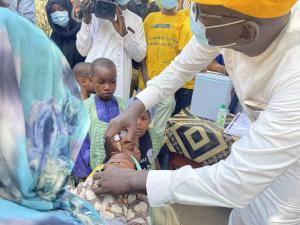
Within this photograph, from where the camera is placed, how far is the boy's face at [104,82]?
8.82 feet

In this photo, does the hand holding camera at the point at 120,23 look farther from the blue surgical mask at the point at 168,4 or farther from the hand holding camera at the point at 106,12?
the blue surgical mask at the point at 168,4

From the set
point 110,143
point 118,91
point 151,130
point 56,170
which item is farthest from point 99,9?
point 56,170

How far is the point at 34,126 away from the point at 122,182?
Result: 2.14ft

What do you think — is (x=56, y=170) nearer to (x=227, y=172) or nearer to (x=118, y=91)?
(x=227, y=172)

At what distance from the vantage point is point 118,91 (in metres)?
3.35

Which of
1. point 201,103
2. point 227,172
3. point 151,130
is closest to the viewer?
point 227,172

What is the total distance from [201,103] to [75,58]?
1458 millimetres

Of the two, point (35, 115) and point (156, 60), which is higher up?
point (35, 115)

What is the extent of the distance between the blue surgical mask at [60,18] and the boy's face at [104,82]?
114 centimetres

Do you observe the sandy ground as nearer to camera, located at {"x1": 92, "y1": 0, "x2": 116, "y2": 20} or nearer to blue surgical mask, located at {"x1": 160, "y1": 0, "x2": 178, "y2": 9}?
camera, located at {"x1": 92, "y1": 0, "x2": 116, "y2": 20}

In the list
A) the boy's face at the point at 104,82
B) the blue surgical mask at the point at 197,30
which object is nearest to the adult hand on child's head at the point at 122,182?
the blue surgical mask at the point at 197,30

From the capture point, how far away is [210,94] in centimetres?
318

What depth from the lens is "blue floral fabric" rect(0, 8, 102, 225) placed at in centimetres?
78

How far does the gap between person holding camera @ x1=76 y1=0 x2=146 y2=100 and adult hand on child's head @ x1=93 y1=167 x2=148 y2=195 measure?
6.29 feet
